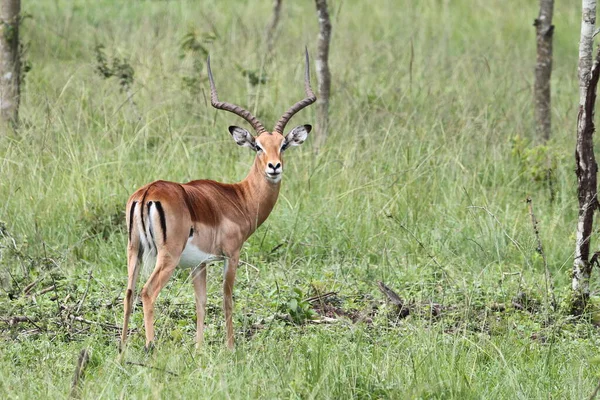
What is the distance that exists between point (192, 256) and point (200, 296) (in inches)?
13.6

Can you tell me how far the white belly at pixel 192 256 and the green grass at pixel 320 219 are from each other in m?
0.29

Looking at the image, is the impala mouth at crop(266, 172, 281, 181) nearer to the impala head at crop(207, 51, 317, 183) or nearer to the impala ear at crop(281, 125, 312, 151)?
the impala head at crop(207, 51, 317, 183)

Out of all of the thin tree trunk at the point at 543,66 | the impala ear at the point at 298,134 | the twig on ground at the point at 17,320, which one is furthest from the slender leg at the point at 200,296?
the thin tree trunk at the point at 543,66

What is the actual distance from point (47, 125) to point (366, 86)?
3.29m

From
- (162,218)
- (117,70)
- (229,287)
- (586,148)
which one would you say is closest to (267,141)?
(229,287)

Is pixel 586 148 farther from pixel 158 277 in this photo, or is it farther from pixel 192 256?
pixel 158 277

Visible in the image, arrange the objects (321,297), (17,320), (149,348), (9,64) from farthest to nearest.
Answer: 1. (9,64)
2. (321,297)
3. (17,320)
4. (149,348)

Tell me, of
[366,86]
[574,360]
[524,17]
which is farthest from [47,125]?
[524,17]

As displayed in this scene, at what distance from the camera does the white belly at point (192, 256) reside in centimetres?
527

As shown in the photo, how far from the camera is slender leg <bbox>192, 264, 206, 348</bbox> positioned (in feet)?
17.7

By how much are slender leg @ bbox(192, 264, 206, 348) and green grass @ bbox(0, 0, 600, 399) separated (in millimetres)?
115

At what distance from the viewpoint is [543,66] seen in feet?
29.5

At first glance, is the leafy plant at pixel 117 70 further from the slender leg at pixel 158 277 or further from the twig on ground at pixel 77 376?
the twig on ground at pixel 77 376

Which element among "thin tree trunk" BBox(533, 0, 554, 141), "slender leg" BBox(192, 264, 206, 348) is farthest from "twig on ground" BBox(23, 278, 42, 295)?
"thin tree trunk" BBox(533, 0, 554, 141)
